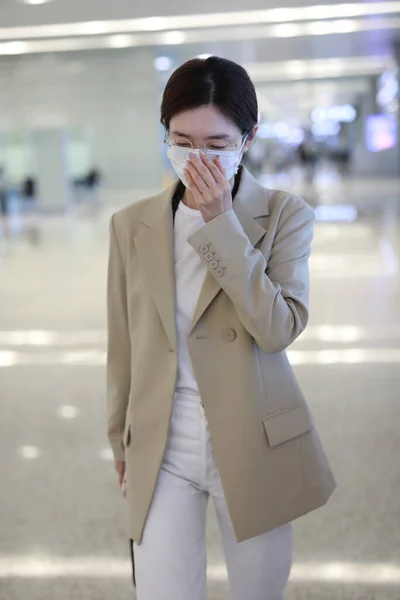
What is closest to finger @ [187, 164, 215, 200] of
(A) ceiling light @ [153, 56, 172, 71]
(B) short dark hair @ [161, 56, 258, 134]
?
(B) short dark hair @ [161, 56, 258, 134]

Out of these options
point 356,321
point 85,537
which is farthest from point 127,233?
point 356,321

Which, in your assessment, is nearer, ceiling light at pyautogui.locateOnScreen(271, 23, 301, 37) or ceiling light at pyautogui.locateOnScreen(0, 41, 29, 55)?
ceiling light at pyautogui.locateOnScreen(271, 23, 301, 37)

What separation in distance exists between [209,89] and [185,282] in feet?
1.55

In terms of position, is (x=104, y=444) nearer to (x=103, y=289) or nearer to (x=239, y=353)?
→ (x=239, y=353)

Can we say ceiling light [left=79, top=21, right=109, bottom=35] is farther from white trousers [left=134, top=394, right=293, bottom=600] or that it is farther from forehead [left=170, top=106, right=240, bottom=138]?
white trousers [left=134, top=394, right=293, bottom=600]

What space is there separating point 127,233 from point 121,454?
2.09 feet

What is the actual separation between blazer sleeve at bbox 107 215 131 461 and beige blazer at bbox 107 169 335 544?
6 centimetres

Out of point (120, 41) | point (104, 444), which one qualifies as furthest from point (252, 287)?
point (120, 41)

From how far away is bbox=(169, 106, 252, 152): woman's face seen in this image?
162cm

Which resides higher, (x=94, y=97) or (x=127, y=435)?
(x=127, y=435)

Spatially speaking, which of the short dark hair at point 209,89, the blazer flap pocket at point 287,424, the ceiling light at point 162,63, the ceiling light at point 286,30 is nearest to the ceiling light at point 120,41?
the ceiling light at point 162,63

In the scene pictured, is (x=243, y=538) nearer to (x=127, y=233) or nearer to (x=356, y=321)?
(x=127, y=233)

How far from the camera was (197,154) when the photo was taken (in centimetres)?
161

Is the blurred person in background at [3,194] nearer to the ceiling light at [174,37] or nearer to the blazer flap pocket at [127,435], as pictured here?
the ceiling light at [174,37]
